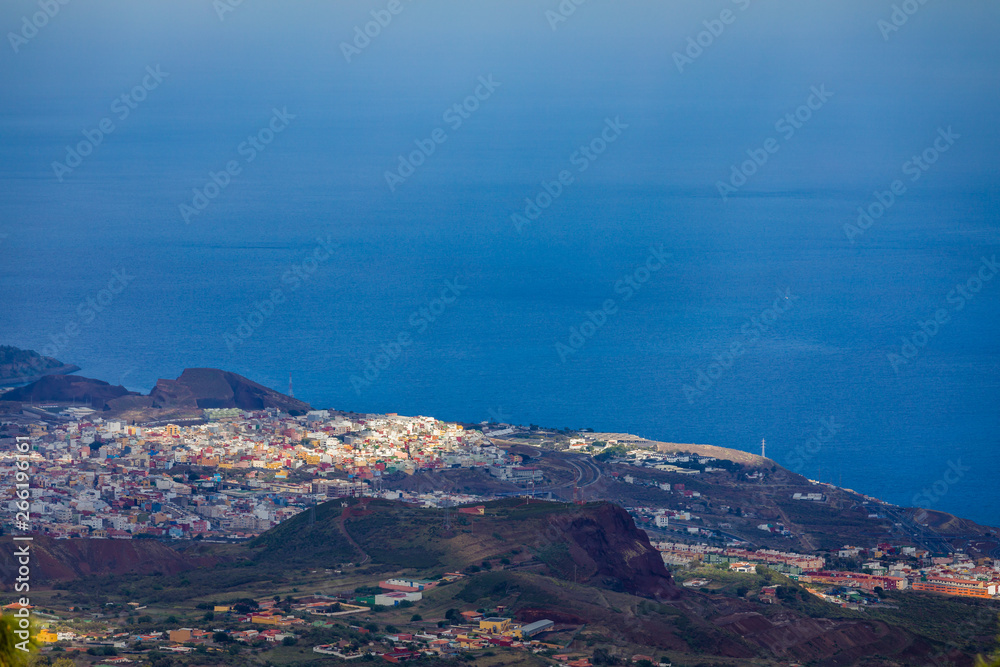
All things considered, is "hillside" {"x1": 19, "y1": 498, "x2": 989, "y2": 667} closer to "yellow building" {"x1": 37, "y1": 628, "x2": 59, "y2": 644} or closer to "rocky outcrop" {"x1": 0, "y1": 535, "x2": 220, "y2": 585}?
"rocky outcrop" {"x1": 0, "y1": 535, "x2": 220, "y2": 585}

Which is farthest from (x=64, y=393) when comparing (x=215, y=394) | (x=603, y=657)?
(x=603, y=657)

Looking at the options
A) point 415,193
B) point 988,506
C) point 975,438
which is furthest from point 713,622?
point 415,193

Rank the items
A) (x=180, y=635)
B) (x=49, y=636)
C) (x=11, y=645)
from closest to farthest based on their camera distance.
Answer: (x=11, y=645), (x=49, y=636), (x=180, y=635)

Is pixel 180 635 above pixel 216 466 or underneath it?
underneath

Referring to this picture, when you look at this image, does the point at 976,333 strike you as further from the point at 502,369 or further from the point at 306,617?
the point at 306,617

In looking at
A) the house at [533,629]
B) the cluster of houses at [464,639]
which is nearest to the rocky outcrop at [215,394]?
the cluster of houses at [464,639]

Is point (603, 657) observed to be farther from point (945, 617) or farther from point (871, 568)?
point (871, 568)
